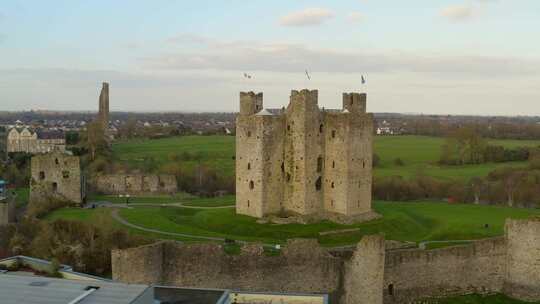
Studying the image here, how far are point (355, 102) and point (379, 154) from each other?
165 feet

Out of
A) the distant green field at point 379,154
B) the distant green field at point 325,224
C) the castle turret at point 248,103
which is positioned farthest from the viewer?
the distant green field at point 379,154

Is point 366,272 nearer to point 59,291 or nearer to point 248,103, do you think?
point 59,291

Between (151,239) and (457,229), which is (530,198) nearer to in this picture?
(457,229)

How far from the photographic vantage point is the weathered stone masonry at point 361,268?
24.6 metres

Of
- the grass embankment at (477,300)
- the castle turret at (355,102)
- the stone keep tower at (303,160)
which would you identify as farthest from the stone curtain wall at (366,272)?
the castle turret at (355,102)

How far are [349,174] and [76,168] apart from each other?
22.0 metres

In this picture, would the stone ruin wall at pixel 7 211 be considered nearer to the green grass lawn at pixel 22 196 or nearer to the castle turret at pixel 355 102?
the green grass lawn at pixel 22 196

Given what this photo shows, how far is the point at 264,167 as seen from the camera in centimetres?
3809

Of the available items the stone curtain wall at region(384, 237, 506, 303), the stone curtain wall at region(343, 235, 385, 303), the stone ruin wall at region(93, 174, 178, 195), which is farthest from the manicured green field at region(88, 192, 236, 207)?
the stone curtain wall at region(343, 235, 385, 303)

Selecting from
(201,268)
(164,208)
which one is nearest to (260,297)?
(201,268)

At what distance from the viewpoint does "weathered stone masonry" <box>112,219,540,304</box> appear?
24.6 meters

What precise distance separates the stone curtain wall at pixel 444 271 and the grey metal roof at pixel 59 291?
14.2 metres

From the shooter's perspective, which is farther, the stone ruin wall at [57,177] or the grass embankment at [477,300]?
the stone ruin wall at [57,177]

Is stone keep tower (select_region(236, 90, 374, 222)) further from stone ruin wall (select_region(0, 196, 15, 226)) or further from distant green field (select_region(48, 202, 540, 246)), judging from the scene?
stone ruin wall (select_region(0, 196, 15, 226))
